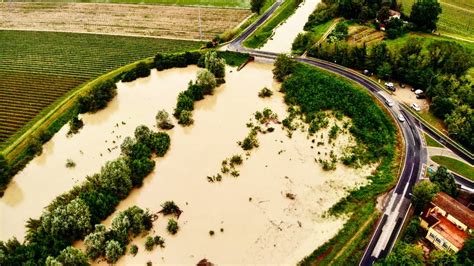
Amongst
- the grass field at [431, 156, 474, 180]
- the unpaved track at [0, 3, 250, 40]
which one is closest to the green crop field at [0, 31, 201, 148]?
the unpaved track at [0, 3, 250, 40]

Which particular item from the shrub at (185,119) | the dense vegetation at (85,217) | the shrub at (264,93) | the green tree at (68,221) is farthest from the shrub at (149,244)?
the shrub at (264,93)

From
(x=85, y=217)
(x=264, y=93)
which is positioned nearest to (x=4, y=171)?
(x=85, y=217)

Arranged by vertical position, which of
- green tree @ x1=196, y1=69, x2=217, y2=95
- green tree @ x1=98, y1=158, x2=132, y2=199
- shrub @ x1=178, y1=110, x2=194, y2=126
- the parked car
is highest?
the parked car

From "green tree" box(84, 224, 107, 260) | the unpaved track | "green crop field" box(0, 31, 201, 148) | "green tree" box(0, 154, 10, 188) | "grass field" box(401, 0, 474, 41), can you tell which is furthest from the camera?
the unpaved track

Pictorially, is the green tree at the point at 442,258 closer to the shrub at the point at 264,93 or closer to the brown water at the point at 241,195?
the brown water at the point at 241,195

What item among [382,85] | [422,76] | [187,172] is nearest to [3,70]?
[187,172]

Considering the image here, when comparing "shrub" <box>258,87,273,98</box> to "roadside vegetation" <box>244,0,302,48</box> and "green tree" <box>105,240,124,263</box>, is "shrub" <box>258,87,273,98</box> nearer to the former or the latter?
"roadside vegetation" <box>244,0,302,48</box>

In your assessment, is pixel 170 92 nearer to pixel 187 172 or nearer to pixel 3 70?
pixel 187 172
